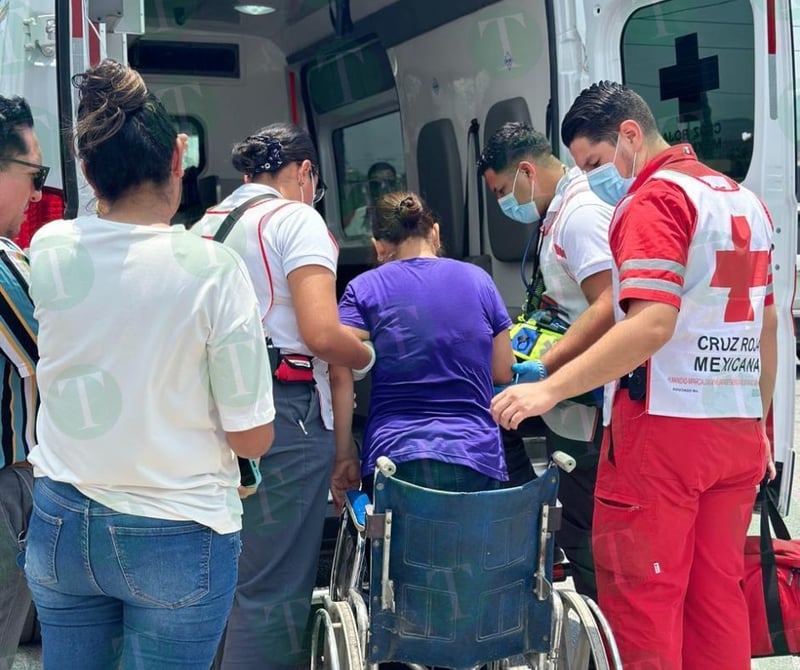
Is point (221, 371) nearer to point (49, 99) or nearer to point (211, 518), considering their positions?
point (211, 518)

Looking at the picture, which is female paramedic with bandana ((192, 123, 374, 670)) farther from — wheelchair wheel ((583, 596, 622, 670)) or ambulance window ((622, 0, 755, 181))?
ambulance window ((622, 0, 755, 181))

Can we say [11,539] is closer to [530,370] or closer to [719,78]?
[530,370]

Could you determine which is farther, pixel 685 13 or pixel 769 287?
pixel 685 13

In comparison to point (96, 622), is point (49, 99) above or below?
above

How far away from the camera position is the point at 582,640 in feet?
8.36

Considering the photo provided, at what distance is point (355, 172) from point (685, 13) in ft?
11.1

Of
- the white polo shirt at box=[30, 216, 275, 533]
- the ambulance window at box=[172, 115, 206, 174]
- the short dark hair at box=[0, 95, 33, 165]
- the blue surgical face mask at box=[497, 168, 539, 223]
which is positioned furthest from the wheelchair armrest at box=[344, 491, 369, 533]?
the ambulance window at box=[172, 115, 206, 174]

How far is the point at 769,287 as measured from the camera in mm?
2541

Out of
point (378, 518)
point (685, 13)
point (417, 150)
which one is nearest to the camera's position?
point (378, 518)

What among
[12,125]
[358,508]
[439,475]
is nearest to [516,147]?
[439,475]

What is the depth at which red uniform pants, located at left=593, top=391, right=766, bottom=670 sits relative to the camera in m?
2.35

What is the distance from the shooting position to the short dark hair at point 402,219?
273 cm

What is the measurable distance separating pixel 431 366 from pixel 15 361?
1.05 metres

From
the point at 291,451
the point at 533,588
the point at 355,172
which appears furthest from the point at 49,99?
the point at 355,172
